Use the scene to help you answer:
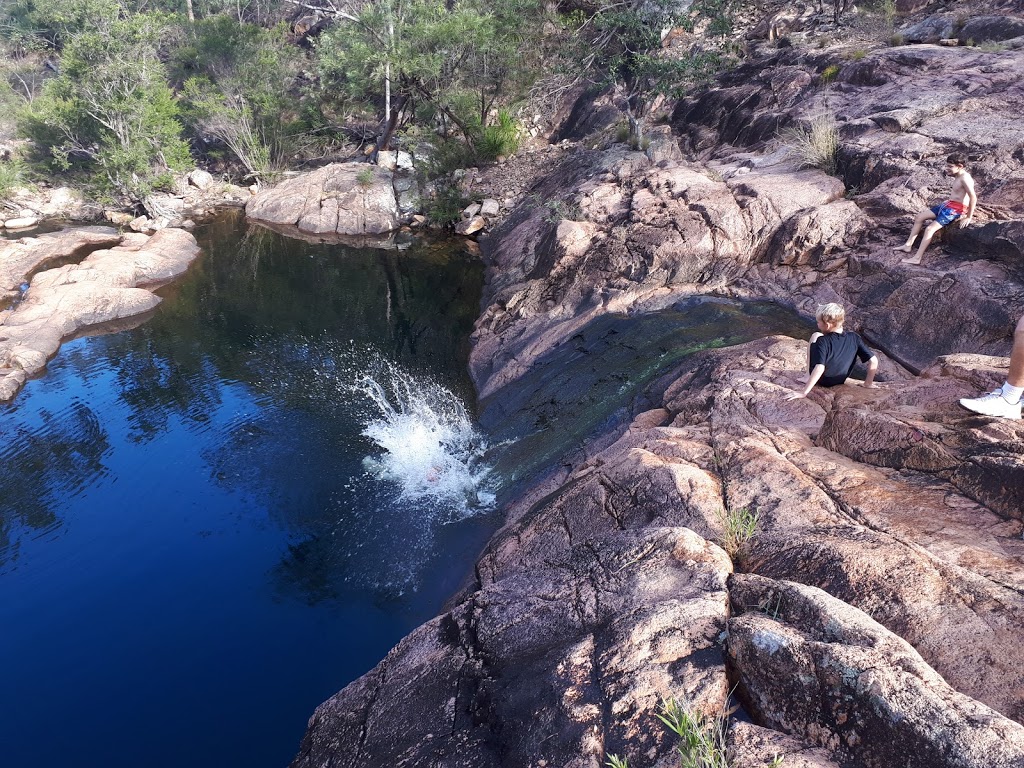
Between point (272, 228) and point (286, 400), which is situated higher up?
point (286, 400)

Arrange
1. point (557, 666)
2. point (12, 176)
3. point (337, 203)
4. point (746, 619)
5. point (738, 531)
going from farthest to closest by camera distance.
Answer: point (12, 176), point (337, 203), point (738, 531), point (557, 666), point (746, 619)

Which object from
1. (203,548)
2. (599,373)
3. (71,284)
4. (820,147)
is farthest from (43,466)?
(820,147)

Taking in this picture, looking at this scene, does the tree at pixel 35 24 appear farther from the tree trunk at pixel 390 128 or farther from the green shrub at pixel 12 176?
the tree trunk at pixel 390 128

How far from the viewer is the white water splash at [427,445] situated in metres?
8.61

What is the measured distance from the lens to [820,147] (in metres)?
11.3

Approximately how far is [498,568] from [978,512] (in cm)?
380

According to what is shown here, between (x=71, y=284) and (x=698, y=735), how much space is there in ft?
61.7

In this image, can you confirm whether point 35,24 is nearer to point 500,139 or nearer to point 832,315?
point 500,139

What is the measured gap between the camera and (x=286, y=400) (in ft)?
37.2

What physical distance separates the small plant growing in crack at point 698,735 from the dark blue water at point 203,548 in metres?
4.45

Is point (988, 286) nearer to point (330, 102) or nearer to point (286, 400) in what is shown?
point (286, 400)

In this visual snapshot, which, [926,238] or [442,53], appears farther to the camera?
[442,53]

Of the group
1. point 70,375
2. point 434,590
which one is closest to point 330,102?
point 70,375

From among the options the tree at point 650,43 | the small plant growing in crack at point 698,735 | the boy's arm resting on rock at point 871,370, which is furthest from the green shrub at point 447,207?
the small plant growing in crack at point 698,735
